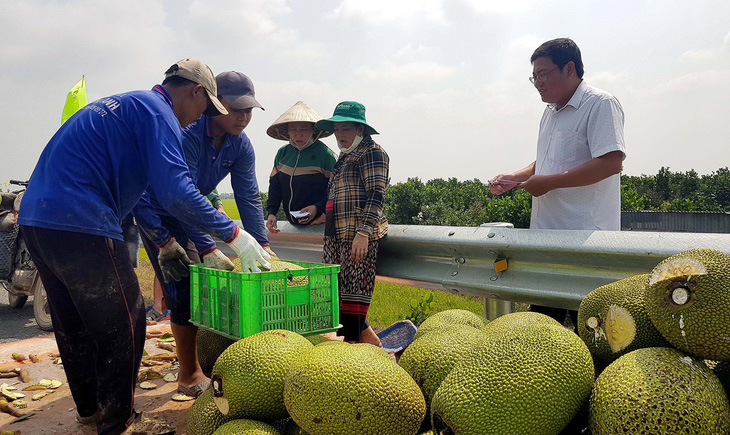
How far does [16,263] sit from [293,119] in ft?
13.8

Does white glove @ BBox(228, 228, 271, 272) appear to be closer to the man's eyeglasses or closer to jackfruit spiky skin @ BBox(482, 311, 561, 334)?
jackfruit spiky skin @ BBox(482, 311, 561, 334)

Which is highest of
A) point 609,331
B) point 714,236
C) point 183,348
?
point 714,236

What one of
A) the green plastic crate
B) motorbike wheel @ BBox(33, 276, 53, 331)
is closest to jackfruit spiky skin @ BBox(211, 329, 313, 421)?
the green plastic crate

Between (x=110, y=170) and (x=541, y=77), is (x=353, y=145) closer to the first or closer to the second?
(x=541, y=77)

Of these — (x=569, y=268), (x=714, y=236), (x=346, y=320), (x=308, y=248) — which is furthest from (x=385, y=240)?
(x=714, y=236)

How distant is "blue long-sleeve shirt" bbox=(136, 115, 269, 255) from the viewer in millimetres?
3154

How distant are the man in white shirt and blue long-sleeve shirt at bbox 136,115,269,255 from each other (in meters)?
1.92

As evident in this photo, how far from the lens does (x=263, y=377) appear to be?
5.68ft

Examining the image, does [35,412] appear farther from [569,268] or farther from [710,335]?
[710,335]

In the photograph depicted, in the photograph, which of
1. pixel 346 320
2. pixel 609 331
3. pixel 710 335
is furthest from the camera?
pixel 346 320

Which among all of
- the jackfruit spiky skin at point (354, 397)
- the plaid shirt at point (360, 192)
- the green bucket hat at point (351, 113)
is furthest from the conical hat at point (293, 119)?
the jackfruit spiky skin at point (354, 397)

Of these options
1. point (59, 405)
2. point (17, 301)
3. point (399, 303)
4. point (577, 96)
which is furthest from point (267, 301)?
point (17, 301)

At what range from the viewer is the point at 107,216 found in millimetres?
2467

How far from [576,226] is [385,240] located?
132cm
